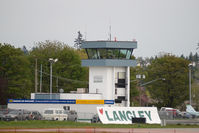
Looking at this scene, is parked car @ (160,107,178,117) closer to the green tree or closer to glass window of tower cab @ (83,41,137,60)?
glass window of tower cab @ (83,41,137,60)

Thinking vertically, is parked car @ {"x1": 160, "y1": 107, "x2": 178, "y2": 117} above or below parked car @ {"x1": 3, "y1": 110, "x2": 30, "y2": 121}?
above

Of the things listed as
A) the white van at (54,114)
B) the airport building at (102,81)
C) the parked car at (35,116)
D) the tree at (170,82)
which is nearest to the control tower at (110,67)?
the airport building at (102,81)

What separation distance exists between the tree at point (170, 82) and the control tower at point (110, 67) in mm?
31911

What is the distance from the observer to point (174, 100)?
4348 inches

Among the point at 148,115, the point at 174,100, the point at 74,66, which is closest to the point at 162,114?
the point at 148,115

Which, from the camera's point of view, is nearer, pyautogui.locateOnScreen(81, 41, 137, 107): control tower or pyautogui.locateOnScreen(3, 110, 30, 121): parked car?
pyautogui.locateOnScreen(3, 110, 30, 121): parked car

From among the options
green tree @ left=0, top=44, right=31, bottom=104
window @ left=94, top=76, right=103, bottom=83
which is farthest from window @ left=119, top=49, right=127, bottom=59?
green tree @ left=0, top=44, right=31, bottom=104

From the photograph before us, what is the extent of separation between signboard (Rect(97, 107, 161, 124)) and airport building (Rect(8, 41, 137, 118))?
13.0 meters

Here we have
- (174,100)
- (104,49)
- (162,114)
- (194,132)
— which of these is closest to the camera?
(194,132)

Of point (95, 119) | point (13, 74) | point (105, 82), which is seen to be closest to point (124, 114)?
point (95, 119)

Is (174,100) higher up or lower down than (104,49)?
lower down

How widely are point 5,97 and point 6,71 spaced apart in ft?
16.5

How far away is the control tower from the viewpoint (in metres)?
76.3

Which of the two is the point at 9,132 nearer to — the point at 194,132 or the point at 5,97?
the point at 194,132
